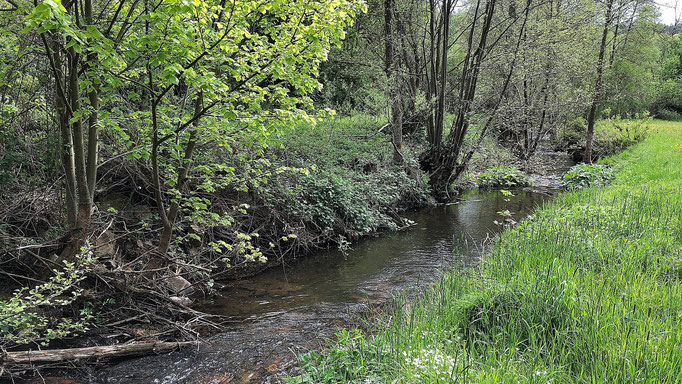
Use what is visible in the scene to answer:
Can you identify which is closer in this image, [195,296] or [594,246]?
[594,246]

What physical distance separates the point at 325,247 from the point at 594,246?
5.38 m

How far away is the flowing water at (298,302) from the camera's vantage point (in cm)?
402

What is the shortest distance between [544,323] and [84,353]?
14.8 ft

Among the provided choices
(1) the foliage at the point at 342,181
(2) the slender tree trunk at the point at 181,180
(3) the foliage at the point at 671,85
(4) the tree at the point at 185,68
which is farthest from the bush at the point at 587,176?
(3) the foliage at the point at 671,85

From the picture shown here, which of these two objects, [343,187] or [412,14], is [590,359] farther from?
[412,14]

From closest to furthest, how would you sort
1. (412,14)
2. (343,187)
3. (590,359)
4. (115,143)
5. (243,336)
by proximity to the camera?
(590,359)
(243,336)
(115,143)
(343,187)
(412,14)

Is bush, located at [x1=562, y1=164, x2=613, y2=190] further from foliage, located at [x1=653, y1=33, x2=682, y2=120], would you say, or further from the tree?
foliage, located at [x1=653, y1=33, x2=682, y2=120]

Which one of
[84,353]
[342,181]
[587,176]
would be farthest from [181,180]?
[587,176]

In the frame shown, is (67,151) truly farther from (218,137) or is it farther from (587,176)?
(587,176)

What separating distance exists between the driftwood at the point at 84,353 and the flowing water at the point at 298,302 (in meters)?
0.11

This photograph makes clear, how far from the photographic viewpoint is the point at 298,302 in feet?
19.2

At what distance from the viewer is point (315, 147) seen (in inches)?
451

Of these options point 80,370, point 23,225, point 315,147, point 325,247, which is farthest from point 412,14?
point 80,370

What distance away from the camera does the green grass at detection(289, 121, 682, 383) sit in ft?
8.91
